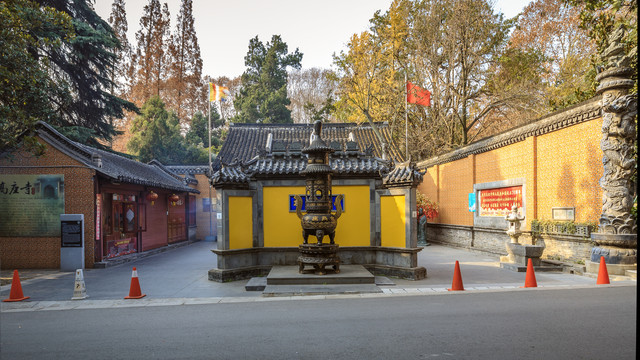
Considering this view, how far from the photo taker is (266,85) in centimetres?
3062

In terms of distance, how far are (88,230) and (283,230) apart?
6.91 m

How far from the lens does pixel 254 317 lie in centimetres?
607

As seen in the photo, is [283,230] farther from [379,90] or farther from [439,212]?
[379,90]

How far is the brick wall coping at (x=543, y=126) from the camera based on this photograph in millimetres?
9863

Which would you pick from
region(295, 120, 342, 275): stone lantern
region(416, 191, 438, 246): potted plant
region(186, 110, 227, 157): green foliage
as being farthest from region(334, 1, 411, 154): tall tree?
region(186, 110, 227, 157): green foliage

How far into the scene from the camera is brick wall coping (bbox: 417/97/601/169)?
9.86m

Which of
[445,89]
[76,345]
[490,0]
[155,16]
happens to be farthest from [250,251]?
[155,16]

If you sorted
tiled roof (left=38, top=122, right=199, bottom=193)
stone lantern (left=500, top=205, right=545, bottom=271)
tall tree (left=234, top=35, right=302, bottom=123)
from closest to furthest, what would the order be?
stone lantern (left=500, top=205, right=545, bottom=271) < tiled roof (left=38, top=122, right=199, bottom=193) < tall tree (left=234, top=35, right=302, bottom=123)

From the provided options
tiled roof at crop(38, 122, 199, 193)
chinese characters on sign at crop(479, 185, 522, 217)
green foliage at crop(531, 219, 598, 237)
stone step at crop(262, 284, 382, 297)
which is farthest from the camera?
chinese characters on sign at crop(479, 185, 522, 217)

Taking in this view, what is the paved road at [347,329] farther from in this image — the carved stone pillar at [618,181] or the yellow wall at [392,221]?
the yellow wall at [392,221]

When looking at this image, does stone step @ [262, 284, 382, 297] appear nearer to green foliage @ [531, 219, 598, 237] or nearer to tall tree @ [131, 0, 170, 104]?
green foliage @ [531, 219, 598, 237]

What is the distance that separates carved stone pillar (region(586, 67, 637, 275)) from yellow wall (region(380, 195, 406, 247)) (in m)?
4.94

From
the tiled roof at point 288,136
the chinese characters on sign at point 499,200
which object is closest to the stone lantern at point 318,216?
the chinese characters on sign at point 499,200

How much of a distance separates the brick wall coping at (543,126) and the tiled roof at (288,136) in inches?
255
